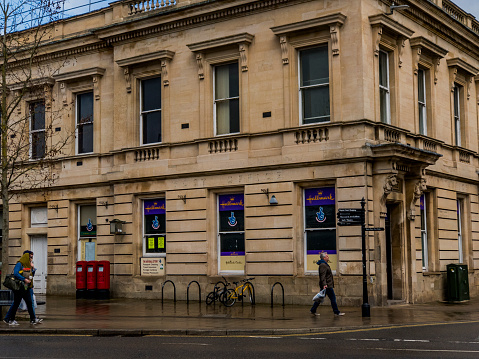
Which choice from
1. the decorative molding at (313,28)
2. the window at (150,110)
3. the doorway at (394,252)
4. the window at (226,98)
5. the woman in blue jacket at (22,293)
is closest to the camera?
the woman in blue jacket at (22,293)

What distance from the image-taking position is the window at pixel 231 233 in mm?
26469

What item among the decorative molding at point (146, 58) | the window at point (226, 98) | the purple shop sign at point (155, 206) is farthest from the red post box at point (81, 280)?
the decorative molding at point (146, 58)

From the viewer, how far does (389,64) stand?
2616cm

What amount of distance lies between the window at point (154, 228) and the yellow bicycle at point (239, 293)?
428cm

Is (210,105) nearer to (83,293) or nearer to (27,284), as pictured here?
(83,293)

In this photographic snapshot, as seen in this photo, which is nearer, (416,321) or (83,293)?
(416,321)

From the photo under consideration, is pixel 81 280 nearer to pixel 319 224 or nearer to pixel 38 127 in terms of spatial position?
pixel 38 127

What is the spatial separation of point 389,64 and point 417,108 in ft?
8.14

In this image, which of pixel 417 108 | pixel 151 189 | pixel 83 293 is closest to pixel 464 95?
pixel 417 108

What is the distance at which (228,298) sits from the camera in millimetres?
24109

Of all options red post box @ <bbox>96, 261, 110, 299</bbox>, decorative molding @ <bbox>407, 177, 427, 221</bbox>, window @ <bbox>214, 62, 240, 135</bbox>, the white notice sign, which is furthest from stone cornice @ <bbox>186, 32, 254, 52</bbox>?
red post box @ <bbox>96, 261, 110, 299</bbox>

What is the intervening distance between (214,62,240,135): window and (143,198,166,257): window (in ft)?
13.4

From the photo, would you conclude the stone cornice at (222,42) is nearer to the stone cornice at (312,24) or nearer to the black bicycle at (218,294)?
the stone cornice at (312,24)

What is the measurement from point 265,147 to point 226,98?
2848 millimetres
